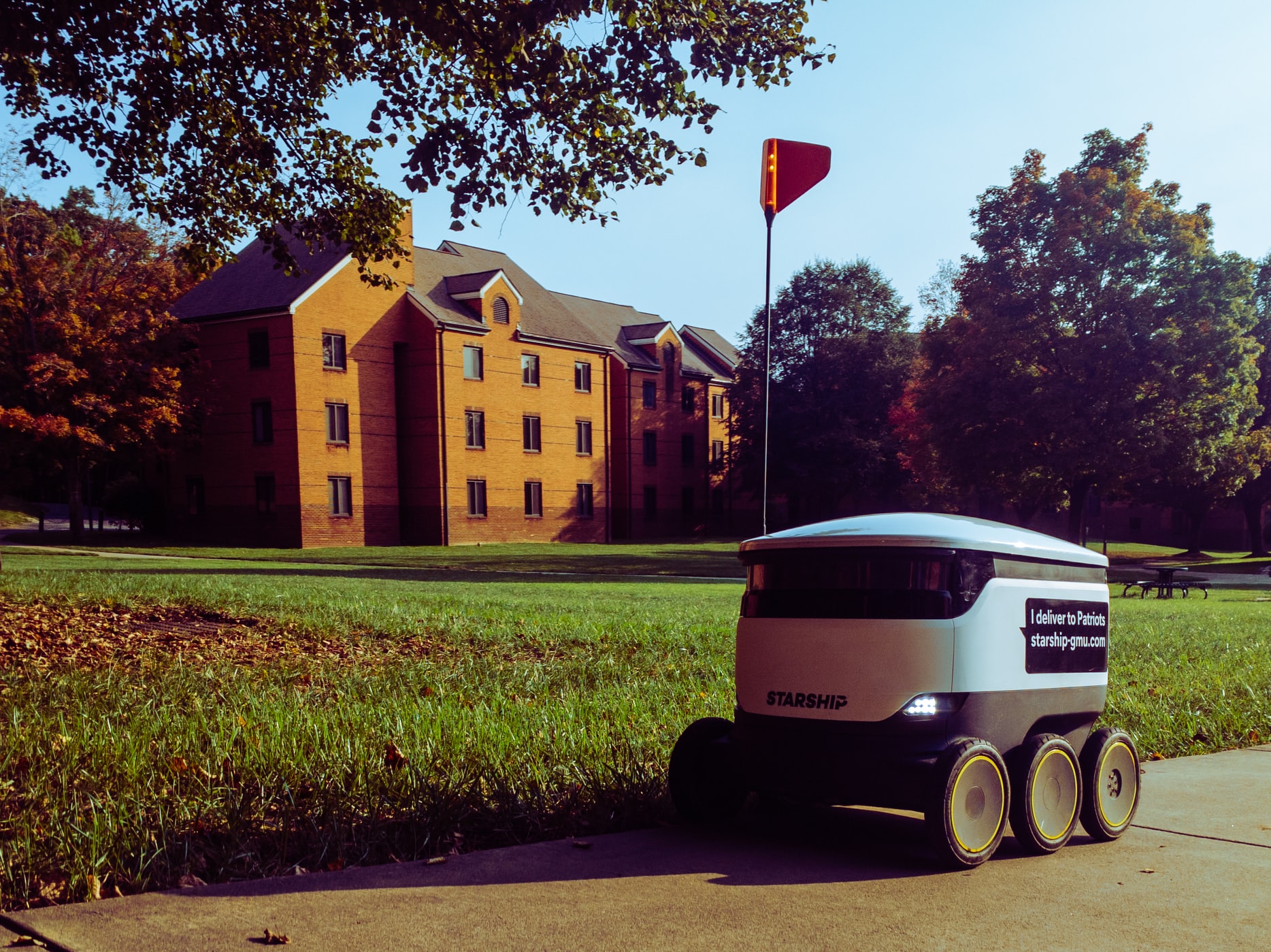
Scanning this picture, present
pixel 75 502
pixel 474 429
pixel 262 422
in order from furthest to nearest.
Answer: pixel 474 429 < pixel 262 422 < pixel 75 502

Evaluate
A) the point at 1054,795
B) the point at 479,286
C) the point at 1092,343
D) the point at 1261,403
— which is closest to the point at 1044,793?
the point at 1054,795

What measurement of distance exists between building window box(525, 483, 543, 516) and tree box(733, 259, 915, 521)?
12494 millimetres

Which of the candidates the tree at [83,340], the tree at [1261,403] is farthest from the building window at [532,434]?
the tree at [1261,403]

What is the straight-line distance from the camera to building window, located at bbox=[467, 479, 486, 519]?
48.4 metres

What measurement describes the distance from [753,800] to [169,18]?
938cm

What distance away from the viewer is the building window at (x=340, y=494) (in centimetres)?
4393

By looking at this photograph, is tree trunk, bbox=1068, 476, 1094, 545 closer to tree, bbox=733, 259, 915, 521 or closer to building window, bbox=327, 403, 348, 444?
tree, bbox=733, 259, 915, 521

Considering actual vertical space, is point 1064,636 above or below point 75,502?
below

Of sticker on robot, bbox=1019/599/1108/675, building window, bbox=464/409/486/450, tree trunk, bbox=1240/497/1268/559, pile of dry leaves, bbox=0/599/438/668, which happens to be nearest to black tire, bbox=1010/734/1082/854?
sticker on robot, bbox=1019/599/1108/675

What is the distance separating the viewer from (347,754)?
5.12 meters

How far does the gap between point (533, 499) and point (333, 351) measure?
12375 millimetres

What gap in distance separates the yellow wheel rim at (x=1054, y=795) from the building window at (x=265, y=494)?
41.8 meters

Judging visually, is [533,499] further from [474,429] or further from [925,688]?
[925,688]

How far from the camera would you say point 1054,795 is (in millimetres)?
4242
